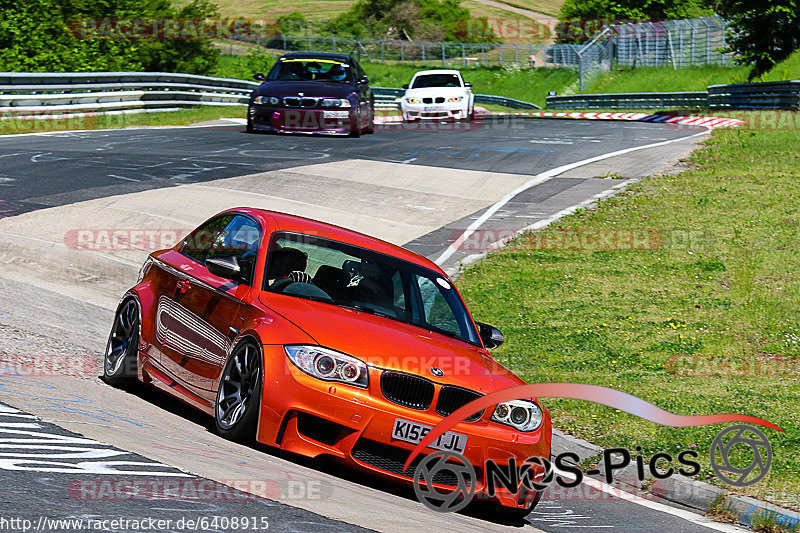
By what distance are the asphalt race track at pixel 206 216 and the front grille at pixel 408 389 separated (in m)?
0.55

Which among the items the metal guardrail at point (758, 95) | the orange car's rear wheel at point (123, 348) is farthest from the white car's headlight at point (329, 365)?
the metal guardrail at point (758, 95)

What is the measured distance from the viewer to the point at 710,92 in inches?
1540

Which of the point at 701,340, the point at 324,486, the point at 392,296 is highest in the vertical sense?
the point at 392,296

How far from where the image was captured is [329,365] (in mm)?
6121

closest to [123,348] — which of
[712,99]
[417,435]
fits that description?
[417,435]

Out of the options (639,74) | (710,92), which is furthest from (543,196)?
(639,74)

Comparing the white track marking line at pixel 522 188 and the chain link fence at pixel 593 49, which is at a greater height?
the chain link fence at pixel 593 49

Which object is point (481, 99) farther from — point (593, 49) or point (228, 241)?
point (228, 241)

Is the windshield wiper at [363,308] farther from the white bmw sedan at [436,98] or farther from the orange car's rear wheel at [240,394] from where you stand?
the white bmw sedan at [436,98]

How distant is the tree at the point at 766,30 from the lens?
4372 cm

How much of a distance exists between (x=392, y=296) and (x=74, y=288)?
6011mm

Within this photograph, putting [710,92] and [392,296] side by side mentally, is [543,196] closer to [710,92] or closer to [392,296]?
[392,296]

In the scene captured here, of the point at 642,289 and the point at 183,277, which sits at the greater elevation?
the point at 183,277

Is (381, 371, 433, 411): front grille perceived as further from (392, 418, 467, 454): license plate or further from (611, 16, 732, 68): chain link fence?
(611, 16, 732, 68): chain link fence
